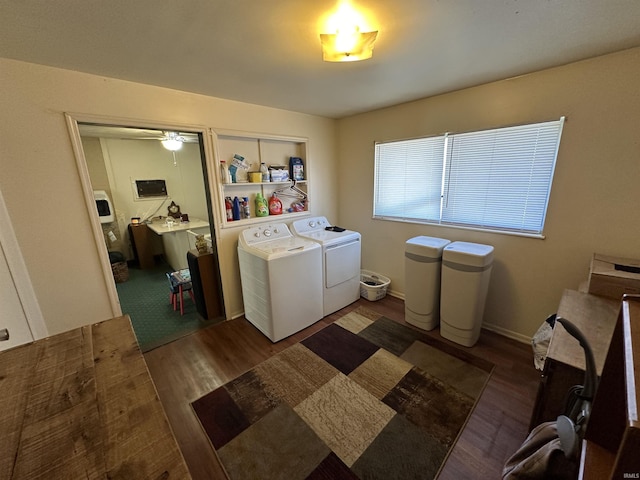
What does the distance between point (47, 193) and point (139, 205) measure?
131 inches

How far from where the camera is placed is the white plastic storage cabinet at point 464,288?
7.26 feet

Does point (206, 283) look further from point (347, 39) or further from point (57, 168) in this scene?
point (347, 39)

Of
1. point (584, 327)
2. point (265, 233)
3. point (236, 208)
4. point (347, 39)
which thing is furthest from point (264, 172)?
point (584, 327)

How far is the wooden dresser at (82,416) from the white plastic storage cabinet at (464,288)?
2.32 metres

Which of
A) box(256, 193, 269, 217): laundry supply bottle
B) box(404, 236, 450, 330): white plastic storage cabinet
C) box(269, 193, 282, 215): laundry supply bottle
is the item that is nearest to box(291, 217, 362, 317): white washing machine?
box(269, 193, 282, 215): laundry supply bottle

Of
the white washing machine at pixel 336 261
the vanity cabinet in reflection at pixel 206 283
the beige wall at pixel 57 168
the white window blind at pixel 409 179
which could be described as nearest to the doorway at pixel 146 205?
the vanity cabinet in reflection at pixel 206 283

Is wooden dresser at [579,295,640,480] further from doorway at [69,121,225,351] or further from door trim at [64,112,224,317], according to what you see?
doorway at [69,121,225,351]

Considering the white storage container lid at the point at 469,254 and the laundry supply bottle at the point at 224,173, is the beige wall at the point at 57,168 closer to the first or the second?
the laundry supply bottle at the point at 224,173

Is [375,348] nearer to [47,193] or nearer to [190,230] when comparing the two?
[47,193]

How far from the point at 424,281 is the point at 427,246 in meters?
0.37

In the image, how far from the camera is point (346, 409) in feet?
5.77

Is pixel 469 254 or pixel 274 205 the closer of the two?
pixel 469 254

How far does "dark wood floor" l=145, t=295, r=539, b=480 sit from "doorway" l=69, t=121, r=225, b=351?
90 centimetres

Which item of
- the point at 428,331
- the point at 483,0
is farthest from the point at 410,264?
the point at 483,0
